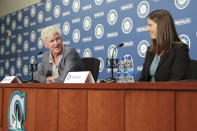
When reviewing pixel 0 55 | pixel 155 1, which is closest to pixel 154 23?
pixel 155 1

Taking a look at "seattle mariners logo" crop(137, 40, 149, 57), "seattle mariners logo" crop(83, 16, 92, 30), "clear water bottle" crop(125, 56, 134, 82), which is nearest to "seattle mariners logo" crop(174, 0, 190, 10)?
"seattle mariners logo" crop(137, 40, 149, 57)

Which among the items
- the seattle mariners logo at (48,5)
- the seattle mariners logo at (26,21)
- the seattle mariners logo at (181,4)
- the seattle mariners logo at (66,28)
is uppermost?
the seattle mariners logo at (48,5)

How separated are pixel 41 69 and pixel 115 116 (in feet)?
6.36

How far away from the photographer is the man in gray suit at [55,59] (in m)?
2.83

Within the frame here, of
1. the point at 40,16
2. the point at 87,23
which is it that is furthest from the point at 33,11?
the point at 87,23

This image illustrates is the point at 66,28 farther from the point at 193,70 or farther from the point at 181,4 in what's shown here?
the point at 193,70

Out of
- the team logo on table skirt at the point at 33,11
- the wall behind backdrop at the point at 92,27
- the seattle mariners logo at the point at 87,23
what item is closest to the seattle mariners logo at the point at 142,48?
the wall behind backdrop at the point at 92,27

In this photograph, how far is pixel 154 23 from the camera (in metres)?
2.27

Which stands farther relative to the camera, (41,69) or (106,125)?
(41,69)

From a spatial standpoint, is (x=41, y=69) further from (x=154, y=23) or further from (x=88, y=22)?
(x=154, y=23)

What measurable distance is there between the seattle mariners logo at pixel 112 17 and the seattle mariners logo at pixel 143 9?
0.37m

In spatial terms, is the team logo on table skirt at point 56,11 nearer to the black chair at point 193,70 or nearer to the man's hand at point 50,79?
the man's hand at point 50,79

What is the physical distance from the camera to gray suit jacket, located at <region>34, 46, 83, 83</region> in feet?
8.92

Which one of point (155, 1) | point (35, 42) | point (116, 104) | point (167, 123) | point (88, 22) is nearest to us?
point (167, 123)
